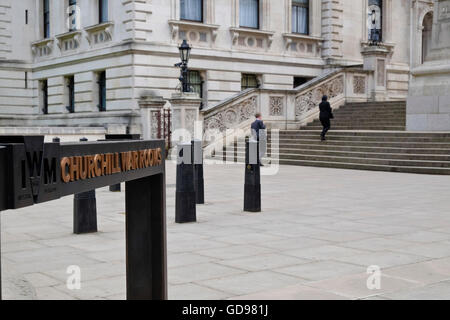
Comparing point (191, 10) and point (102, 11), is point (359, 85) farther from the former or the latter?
point (102, 11)

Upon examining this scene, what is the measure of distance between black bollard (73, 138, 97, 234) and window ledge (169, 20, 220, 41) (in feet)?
68.1

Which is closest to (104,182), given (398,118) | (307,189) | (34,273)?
(34,273)

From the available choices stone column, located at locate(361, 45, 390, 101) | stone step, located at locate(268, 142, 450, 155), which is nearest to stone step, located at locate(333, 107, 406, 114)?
stone column, located at locate(361, 45, 390, 101)

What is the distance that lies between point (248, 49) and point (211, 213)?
21.7 metres

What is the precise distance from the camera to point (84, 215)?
7.93 metres

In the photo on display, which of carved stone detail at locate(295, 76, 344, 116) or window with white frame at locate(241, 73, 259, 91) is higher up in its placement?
window with white frame at locate(241, 73, 259, 91)

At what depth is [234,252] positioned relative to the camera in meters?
6.71

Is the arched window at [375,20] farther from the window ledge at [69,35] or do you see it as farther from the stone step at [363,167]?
the stone step at [363,167]

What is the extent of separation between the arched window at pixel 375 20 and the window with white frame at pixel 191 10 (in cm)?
1072

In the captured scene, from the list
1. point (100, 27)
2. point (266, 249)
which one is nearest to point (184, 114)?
point (100, 27)

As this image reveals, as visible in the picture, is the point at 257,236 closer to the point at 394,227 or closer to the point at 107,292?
the point at 394,227

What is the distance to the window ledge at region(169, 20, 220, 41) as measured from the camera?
2792 centimetres

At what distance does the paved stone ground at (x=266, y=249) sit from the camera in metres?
5.06

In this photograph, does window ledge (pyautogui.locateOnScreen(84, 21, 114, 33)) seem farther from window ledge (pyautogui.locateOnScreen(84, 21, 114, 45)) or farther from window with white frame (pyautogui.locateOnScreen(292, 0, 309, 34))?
window with white frame (pyautogui.locateOnScreen(292, 0, 309, 34))
